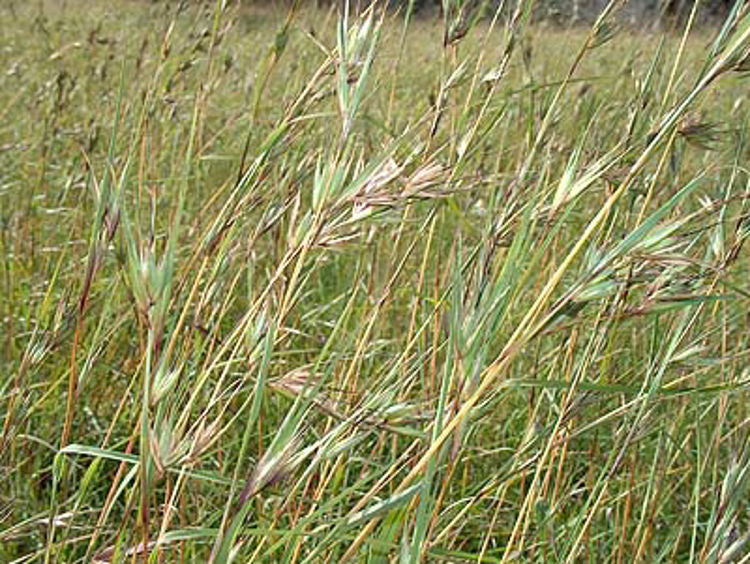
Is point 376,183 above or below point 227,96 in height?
above

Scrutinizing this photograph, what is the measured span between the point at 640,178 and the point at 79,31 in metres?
4.50

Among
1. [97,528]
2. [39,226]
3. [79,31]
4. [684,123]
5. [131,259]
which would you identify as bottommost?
[79,31]

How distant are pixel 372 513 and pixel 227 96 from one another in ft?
10.5

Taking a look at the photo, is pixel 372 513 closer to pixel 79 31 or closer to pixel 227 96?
pixel 227 96

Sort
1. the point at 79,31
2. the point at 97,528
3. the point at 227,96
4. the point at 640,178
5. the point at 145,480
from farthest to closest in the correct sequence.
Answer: the point at 79,31 → the point at 227,96 → the point at 640,178 → the point at 97,528 → the point at 145,480

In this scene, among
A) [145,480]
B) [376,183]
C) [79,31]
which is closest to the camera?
[145,480]

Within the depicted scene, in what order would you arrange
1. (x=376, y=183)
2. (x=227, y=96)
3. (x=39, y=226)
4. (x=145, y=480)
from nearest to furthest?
(x=145, y=480), (x=376, y=183), (x=39, y=226), (x=227, y=96)

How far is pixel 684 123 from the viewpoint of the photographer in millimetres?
671

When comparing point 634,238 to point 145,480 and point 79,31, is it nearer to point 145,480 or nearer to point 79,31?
point 145,480

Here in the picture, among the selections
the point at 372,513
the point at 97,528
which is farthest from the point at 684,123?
the point at 97,528

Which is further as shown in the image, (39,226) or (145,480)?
(39,226)

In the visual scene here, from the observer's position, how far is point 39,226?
185cm

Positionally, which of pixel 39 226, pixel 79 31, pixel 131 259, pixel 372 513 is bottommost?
pixel 79 31

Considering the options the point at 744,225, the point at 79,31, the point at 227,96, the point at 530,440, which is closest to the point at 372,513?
the point at 530,440
